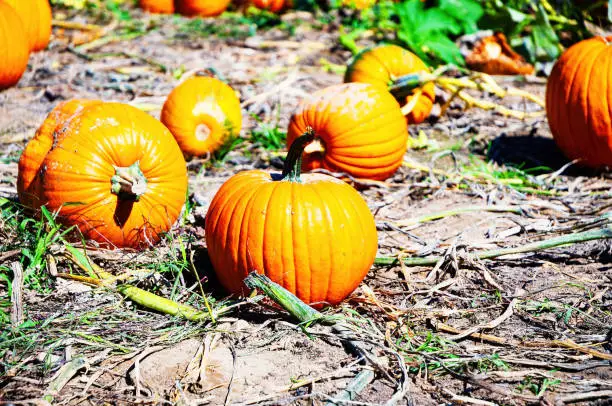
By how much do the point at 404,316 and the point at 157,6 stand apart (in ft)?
23.8

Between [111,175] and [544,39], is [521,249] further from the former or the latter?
[544,39]

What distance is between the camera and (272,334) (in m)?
2.97

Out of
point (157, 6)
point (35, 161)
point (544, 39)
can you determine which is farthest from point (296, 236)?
point (157, 6)

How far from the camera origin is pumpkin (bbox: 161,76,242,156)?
487 cm

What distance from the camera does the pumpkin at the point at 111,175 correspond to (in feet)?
11.3

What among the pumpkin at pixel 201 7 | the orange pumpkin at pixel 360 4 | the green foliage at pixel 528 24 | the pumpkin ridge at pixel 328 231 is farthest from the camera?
the pumpkin at pixel 201 7

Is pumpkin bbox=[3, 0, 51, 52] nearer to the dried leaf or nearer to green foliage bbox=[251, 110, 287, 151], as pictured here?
green foliage bbox=[251, 110, 287, 151]

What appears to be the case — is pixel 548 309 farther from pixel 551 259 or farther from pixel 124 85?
pixel 124 85

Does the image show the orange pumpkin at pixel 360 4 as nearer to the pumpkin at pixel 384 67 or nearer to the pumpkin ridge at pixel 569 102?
the pumpkin at pixel 384 67

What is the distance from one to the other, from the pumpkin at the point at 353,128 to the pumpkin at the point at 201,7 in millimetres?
5128

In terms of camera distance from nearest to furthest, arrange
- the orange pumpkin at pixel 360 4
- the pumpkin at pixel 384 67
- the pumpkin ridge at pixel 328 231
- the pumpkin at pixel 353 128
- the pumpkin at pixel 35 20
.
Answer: the pumpkin ridge at pixel 328 231
the pumpkin at pixel 353 128
the pumpkin at pixel 384 67
the pumpkin at pixel 35 20
the orange pumpkin at pixel 360 4

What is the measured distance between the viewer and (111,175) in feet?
11.5

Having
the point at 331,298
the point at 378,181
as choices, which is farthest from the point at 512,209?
the point at 331,298

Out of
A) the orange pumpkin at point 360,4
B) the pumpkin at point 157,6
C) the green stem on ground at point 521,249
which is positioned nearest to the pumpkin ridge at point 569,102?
the green stem on ground at point 521,249
